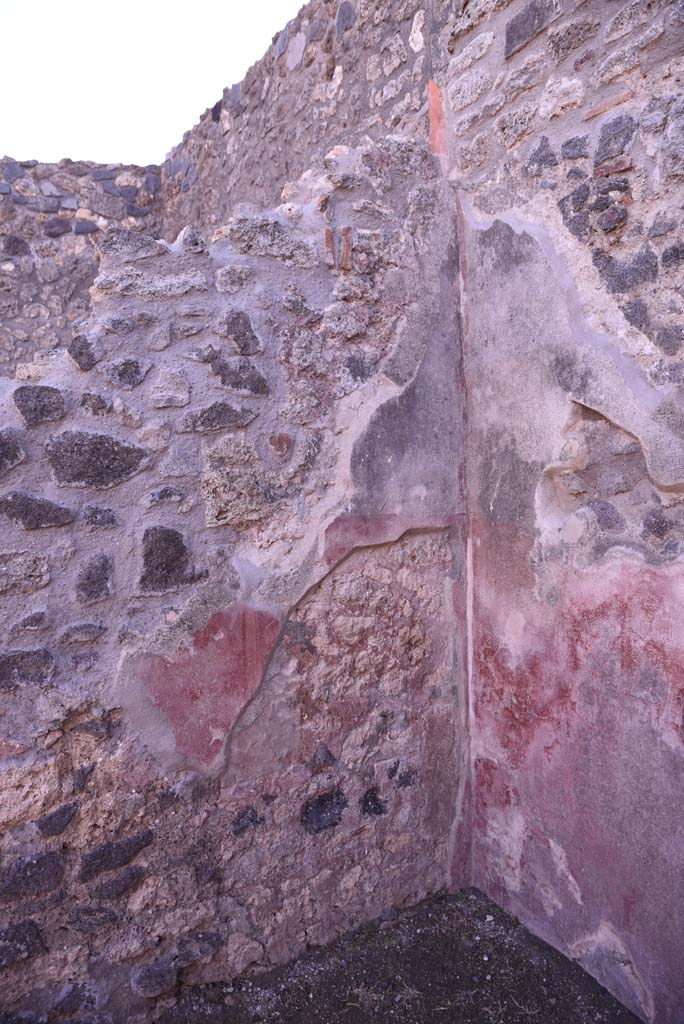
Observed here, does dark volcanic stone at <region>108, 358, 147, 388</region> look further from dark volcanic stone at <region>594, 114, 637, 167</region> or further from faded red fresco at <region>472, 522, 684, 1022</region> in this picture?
dark volcanic stone at <region>594, 114, 637, 167</region>

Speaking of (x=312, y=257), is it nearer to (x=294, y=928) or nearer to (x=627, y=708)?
(x=627, y=708)

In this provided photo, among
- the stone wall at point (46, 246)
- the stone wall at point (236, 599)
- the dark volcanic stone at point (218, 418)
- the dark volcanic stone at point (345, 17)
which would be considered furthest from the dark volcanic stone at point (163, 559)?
the stone wall at point (46, 246)

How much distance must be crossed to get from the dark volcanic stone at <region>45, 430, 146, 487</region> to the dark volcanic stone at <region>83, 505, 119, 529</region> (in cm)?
6

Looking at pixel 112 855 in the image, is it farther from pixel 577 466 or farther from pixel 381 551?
pixel 577 466

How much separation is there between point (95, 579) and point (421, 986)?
1.38 metres

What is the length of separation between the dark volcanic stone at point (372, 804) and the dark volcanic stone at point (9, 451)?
1.33 metres

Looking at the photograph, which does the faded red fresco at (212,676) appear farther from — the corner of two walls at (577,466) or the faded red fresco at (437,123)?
the faded red fresco at (437,123)

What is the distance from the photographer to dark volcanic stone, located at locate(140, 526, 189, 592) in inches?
70.1

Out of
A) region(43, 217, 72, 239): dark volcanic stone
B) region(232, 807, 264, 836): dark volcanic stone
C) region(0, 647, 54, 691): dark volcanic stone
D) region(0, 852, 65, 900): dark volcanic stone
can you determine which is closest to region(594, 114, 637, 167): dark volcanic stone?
region(0, 647, 54, 691): dark volcanic stone

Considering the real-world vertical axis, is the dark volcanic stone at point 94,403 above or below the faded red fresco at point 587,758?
above

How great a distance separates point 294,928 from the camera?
2.05 m

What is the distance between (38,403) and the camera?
1.68m

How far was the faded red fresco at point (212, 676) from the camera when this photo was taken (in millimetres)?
1798

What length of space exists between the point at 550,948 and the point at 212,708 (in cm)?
119
